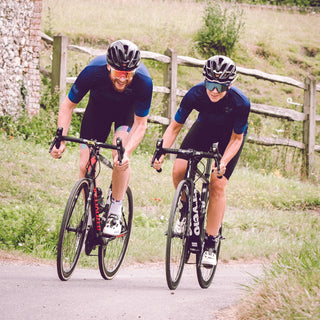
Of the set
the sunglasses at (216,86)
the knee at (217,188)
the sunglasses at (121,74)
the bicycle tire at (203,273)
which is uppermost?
the sunglasses at (121,74)

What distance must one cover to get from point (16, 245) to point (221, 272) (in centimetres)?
251

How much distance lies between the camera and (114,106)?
6301 mm

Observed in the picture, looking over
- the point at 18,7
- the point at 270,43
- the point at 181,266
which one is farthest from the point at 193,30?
the point at 181,266

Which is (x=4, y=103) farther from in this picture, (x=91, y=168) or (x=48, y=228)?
Result: (x=91, y=168)

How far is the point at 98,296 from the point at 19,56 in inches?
341

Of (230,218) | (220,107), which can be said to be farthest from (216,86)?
(230,218)

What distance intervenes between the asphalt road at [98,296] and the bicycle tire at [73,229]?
0.17 m

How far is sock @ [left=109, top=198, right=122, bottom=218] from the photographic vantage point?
629 centimetres

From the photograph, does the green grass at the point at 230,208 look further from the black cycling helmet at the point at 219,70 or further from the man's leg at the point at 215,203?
the black cycling helmet at the point at 219,70

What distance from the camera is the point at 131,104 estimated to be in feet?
20.9

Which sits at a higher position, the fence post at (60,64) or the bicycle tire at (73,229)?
the fence post at (60,64)

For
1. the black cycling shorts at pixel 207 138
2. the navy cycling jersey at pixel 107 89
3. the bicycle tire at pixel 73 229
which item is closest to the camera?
the bicycle tire at pixel 73 229

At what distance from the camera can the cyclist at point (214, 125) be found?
20.5 feet

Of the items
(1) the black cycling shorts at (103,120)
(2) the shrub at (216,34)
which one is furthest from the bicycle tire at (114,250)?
(2) the shrub at (216,34)
